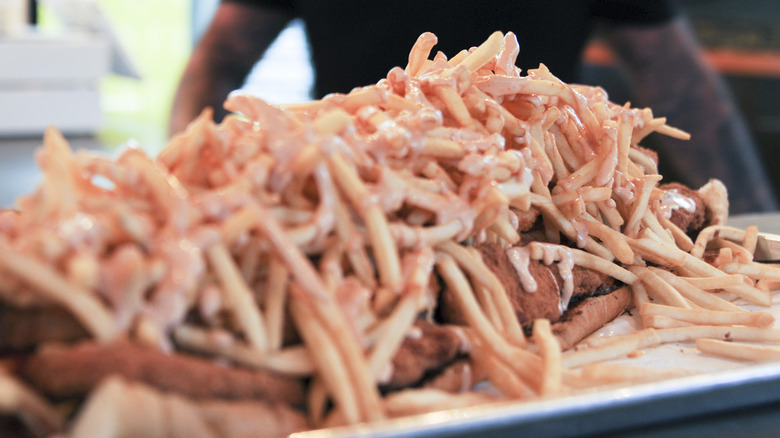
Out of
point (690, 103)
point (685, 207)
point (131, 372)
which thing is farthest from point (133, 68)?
point (131, 372)

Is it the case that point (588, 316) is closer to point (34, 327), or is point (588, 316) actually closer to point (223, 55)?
point (34, 327)

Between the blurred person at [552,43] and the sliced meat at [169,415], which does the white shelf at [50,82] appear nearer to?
the blurred person at [552,43]

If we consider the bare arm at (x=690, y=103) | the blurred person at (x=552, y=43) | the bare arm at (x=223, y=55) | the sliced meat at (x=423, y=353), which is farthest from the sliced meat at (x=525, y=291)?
the bare arm at (x=223, y=55)

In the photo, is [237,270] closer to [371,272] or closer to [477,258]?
[371,272]

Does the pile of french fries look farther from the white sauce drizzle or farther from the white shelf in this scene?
the white shelf

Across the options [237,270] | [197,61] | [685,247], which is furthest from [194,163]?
[197,61]

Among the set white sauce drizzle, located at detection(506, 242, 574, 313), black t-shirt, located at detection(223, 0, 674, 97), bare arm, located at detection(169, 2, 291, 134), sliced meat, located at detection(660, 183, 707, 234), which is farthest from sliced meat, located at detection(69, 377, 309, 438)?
bare arm, located at detection(169, 2, 291, 134)
